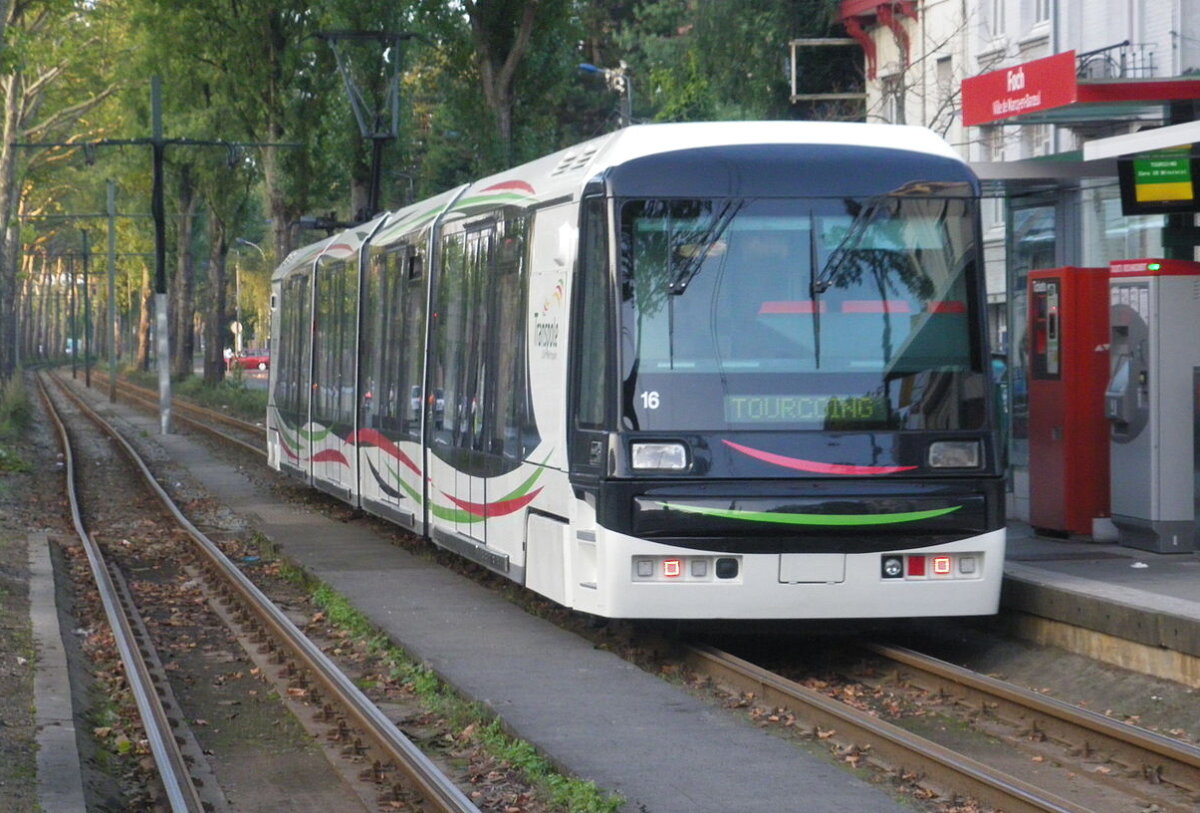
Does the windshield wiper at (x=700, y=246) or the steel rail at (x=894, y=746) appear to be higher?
the windshield wiper at (x=700, y=246)

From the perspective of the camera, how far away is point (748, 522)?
10297 millimetres

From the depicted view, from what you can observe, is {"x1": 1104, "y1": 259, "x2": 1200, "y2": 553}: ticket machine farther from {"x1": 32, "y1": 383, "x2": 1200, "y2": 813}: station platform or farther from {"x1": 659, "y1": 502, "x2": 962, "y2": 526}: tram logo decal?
{"x1": 659, "y1": 502, "x2": 962, "y2": 526}: tram logo decal

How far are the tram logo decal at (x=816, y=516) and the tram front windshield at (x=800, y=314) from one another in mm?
460

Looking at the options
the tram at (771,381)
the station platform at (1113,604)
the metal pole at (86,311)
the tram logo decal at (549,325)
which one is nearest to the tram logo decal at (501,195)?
the tram logo decal at (549,325)

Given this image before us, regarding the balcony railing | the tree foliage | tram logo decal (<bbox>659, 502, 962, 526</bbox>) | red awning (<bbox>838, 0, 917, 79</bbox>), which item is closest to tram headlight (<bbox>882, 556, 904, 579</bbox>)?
tram logo decal (<bbox>659, 502, 962, 526</bbox>)

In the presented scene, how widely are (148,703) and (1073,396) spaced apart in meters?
7.03

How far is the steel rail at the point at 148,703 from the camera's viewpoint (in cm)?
794

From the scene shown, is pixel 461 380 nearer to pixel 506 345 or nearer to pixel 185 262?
pixel 506 345

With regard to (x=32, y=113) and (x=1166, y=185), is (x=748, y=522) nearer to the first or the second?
→ (x=1166, y=185)

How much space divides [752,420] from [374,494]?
8166 millimetres

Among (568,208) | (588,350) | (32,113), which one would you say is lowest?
(588,350)

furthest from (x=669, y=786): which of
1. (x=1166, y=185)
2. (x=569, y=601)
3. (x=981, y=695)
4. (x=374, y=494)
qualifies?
(x=374, y=494)

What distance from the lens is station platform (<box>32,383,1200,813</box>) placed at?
7770mm

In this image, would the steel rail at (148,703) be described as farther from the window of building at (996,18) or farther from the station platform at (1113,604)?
the window of building at (996,18)
